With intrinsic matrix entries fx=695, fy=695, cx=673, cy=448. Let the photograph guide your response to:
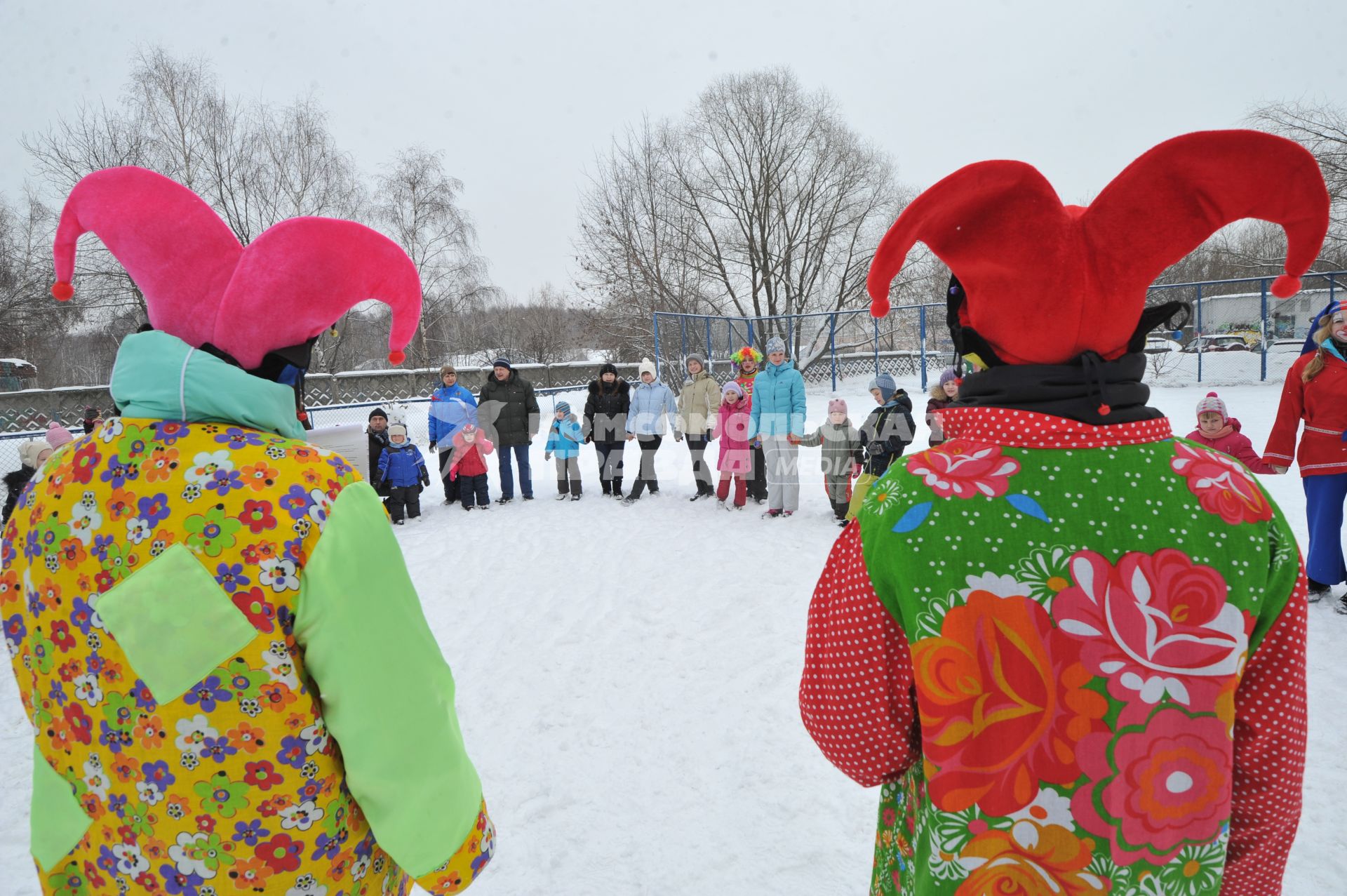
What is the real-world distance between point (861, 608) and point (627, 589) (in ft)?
14.7

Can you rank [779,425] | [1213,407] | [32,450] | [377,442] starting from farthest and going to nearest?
[377,442], [779,425], [32,450], [1213,407]

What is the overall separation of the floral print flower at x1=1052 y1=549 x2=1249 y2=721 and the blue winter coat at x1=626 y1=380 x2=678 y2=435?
7.90m

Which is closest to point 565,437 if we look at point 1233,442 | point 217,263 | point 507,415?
point 507,415

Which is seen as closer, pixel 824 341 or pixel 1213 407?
pixel 1213 407

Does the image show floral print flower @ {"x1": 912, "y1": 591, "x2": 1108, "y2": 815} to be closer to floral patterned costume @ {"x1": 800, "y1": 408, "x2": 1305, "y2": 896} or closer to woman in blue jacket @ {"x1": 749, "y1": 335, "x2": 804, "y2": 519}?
floral patterned costume @ {"x1": 800, "y1": 408, "x2": 1305, "y2": 896}

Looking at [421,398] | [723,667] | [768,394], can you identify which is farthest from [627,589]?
[421,398]

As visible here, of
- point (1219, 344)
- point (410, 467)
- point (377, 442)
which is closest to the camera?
point (410, 467)

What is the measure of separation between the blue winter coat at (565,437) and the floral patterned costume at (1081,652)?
25.7 feet

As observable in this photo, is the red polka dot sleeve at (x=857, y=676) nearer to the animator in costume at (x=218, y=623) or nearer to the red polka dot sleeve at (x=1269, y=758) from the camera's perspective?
the red polka dot sleeve at (x=1269, y=758)

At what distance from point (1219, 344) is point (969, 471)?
17.8 metres

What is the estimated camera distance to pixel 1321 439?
4.07 metres

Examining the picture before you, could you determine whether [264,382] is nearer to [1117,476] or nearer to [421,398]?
[1117,476]

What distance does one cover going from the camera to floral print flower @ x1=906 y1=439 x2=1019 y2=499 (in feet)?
3.44

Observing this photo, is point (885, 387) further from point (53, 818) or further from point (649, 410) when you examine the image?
point (53, 818)
